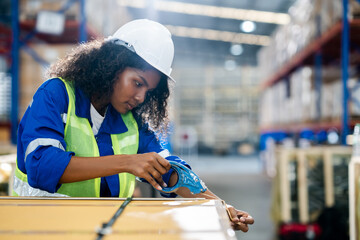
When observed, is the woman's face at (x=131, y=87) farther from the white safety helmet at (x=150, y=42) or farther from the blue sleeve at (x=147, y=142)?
the blue sleeve at (x=147, y=142)

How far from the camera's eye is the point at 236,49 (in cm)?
2069

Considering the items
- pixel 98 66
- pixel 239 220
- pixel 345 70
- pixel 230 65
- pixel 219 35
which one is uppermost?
pixel 219 35

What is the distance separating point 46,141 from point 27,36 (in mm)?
5240

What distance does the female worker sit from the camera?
1.43 m

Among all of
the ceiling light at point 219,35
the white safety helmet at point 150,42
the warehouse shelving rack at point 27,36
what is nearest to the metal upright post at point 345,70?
the warehouse shelving rack at point 27,36

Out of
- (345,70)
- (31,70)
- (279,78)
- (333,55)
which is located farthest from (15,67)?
(279,78)

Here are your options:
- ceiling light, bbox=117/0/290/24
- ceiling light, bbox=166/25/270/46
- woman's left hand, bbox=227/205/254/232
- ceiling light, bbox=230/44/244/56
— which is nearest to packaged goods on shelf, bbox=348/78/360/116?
woman's left hand, bbox=227/205/254/232

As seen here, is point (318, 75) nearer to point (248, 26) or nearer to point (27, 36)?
point (27, 36)

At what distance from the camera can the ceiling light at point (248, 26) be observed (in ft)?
47.6

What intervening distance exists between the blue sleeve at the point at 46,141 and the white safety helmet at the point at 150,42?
16.9 inches

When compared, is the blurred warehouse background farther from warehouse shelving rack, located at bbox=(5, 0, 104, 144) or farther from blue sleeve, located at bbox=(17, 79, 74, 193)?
blue sleeve, located at bbox=(17, 79, 74, 193)

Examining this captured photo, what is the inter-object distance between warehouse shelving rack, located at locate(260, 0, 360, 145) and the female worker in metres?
3.92

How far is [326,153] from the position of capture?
4.62m

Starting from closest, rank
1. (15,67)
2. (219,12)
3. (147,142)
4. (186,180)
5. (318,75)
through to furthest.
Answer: (186,180), (147,142), (15,67), (318,75), (219,12)
